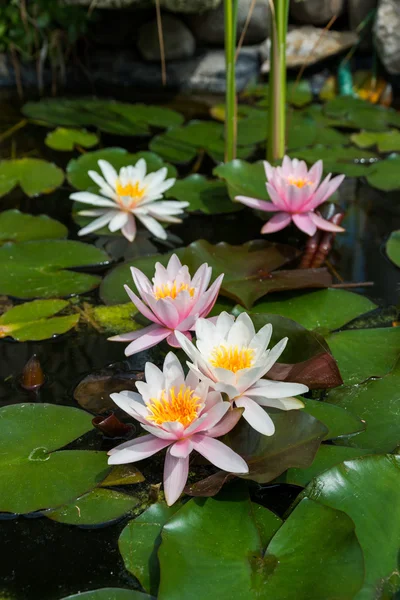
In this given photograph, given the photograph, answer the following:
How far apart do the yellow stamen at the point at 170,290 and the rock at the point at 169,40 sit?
3.57 meters

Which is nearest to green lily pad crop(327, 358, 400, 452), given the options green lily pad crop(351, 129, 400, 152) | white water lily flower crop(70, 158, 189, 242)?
white water lily flower crop(70, 158, 189, 242)

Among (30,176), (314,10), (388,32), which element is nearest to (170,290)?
(30,176)

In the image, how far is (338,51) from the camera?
4.77 metres

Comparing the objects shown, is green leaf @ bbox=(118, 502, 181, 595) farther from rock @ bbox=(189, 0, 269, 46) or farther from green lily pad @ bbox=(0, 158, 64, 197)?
rock @ bbox=(189, 0, 269, 46)

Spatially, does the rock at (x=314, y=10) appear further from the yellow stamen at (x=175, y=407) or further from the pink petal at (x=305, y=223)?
the yellow stamen at (x=175, y=407)

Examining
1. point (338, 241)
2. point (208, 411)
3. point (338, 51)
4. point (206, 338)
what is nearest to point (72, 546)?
point (208, 411)

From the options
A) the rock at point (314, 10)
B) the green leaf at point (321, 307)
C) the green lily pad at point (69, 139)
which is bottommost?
the green lily pad at point (69, 139)

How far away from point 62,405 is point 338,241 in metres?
1.40

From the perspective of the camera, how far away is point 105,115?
12.7 ft

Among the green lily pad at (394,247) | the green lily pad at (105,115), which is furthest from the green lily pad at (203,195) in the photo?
the green lily pad at (105,115)

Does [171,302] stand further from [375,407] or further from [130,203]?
[130,203]

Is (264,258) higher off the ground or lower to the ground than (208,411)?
lower

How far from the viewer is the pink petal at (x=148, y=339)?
1650mm

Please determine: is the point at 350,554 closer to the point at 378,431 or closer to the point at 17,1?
the point at 378,431
